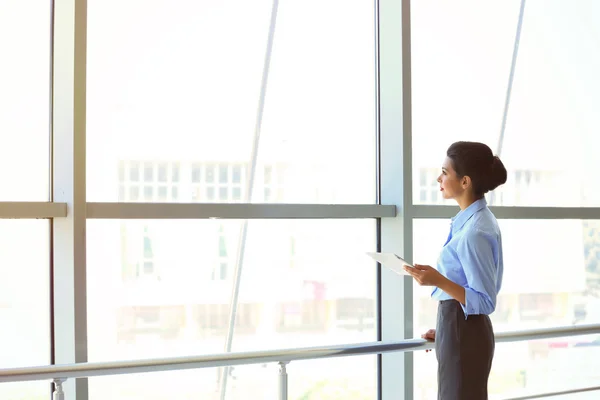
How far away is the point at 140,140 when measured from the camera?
3273mm

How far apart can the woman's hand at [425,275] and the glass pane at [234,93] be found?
127cm

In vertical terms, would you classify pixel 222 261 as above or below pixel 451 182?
below

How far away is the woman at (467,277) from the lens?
230cm

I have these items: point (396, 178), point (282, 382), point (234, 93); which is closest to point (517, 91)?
point (396, 178)

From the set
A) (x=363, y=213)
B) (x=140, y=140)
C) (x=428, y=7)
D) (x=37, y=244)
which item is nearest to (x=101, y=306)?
(x=37, y=244)

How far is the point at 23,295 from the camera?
278 centimetres

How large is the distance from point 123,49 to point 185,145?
51cm

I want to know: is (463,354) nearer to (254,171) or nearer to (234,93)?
(254,171)

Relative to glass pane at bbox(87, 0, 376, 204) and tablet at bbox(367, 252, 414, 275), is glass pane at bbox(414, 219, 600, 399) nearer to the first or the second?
glass pane at bbox(87, 0, 376, 204)

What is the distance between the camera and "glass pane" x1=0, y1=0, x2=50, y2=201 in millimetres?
2764

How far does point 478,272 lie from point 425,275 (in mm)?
174

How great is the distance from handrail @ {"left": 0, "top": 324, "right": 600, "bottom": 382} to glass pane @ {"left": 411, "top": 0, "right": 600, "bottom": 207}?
131 cm

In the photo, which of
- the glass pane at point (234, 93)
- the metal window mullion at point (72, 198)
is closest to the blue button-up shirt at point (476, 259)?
the glass pane at point (234, 93)

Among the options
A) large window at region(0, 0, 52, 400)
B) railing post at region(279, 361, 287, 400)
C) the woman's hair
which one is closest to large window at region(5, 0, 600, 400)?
large window at region(0, 0, 52, 400)
